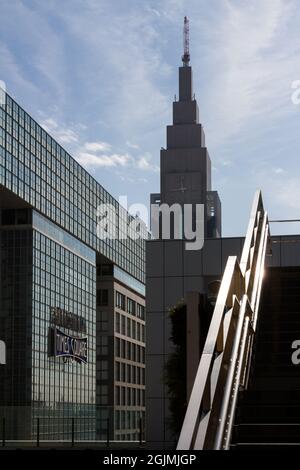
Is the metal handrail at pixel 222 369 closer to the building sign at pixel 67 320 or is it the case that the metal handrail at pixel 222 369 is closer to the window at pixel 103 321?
the building sign at pixel 67 320

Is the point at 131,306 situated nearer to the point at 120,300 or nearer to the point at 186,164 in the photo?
the point at 120,300

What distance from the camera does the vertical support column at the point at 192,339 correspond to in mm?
6651

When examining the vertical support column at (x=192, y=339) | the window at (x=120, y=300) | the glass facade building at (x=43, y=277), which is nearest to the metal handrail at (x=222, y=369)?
the vertical support column at (x=192, y=339)

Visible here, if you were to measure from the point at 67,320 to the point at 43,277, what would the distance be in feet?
23.8

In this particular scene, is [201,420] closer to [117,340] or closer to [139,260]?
[117,340]

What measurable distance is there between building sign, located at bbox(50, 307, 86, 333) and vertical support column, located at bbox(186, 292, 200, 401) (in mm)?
59633

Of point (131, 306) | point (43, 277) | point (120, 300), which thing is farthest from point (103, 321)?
point (43, 277)

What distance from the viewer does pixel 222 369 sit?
18.6 feet

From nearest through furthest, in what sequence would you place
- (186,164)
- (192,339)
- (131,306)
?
(192,339)
(131,306)
(186,164)

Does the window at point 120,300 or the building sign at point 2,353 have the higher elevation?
the window at point 120,300

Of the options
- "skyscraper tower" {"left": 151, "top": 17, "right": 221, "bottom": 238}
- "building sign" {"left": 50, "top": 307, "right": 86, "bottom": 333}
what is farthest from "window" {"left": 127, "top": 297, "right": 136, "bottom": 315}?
"skyscraper tower" {"left": 151, "top": 17, "right": 221, "bottom": 238}

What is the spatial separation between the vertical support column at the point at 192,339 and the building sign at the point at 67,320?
2348 inches

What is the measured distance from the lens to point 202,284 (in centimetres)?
1966

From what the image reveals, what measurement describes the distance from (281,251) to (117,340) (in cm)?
7017
